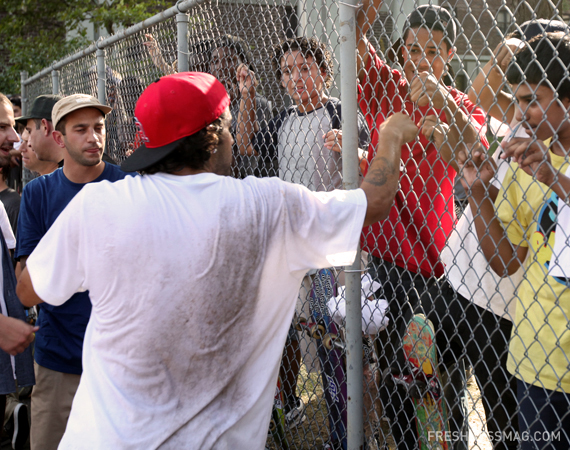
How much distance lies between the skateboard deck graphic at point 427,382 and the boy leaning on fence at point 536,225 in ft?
1.62

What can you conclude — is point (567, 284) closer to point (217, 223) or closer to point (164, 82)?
point (217, 223)

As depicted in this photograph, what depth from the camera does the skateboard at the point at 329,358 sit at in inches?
120

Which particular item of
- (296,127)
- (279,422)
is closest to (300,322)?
(279,422)

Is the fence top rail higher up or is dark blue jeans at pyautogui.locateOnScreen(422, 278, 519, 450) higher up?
the fence top rail

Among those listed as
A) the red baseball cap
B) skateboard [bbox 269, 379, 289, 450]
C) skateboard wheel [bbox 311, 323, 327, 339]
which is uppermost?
the red baseball cap

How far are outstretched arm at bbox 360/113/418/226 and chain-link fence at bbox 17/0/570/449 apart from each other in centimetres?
27

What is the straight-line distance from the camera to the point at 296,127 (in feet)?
11.1

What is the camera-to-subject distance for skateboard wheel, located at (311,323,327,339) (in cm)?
297

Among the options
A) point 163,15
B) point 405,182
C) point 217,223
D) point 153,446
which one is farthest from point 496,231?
point 163,15

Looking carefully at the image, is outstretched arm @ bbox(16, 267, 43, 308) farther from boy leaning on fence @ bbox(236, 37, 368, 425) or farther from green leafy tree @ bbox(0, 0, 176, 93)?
green leafy tree @ bbox(0, 0, 176, 93)

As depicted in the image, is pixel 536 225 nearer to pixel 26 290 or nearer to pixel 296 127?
pixel 296 127

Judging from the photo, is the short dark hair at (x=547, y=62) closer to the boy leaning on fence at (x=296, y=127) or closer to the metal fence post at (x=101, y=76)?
the boy leaning on fence at (x=296, y=127)

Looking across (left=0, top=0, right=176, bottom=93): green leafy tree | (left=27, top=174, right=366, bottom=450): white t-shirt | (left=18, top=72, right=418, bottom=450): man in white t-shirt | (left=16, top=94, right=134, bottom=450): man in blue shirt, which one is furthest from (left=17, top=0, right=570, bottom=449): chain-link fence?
(left=0, top=0, right=176, bottom=93): green leafy tree

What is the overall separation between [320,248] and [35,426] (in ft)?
6.82
